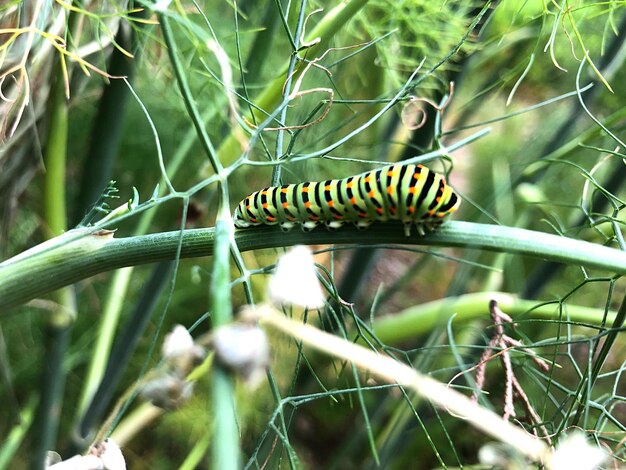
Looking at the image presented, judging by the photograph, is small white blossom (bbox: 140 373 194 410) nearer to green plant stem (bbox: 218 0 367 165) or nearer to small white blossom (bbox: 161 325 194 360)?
small white blossom (bbox: 161 325 194 360)

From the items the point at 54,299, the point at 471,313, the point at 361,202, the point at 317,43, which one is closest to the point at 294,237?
the point at 361,202

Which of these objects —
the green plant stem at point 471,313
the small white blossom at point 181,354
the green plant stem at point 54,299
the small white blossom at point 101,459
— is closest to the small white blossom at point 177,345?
the small white blossom at point 181,354

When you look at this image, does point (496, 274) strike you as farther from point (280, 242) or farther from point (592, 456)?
point (592, 456)

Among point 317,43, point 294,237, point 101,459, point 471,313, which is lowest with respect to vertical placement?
point 471,313

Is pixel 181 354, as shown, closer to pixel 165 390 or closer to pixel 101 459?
pixel 165 390

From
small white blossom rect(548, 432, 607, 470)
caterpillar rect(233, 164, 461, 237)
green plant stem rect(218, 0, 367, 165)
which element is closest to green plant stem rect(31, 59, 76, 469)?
green plant stem rect(218, 0, 367, 165)

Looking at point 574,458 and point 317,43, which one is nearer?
point 574,458

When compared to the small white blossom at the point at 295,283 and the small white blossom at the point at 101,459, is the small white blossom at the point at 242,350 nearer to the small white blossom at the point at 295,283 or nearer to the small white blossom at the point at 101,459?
the small white blossom at the point at 295,283

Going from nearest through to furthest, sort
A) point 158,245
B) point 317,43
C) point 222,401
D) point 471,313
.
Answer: point 222,401
point 158,245
point 317,43
point 471,313
